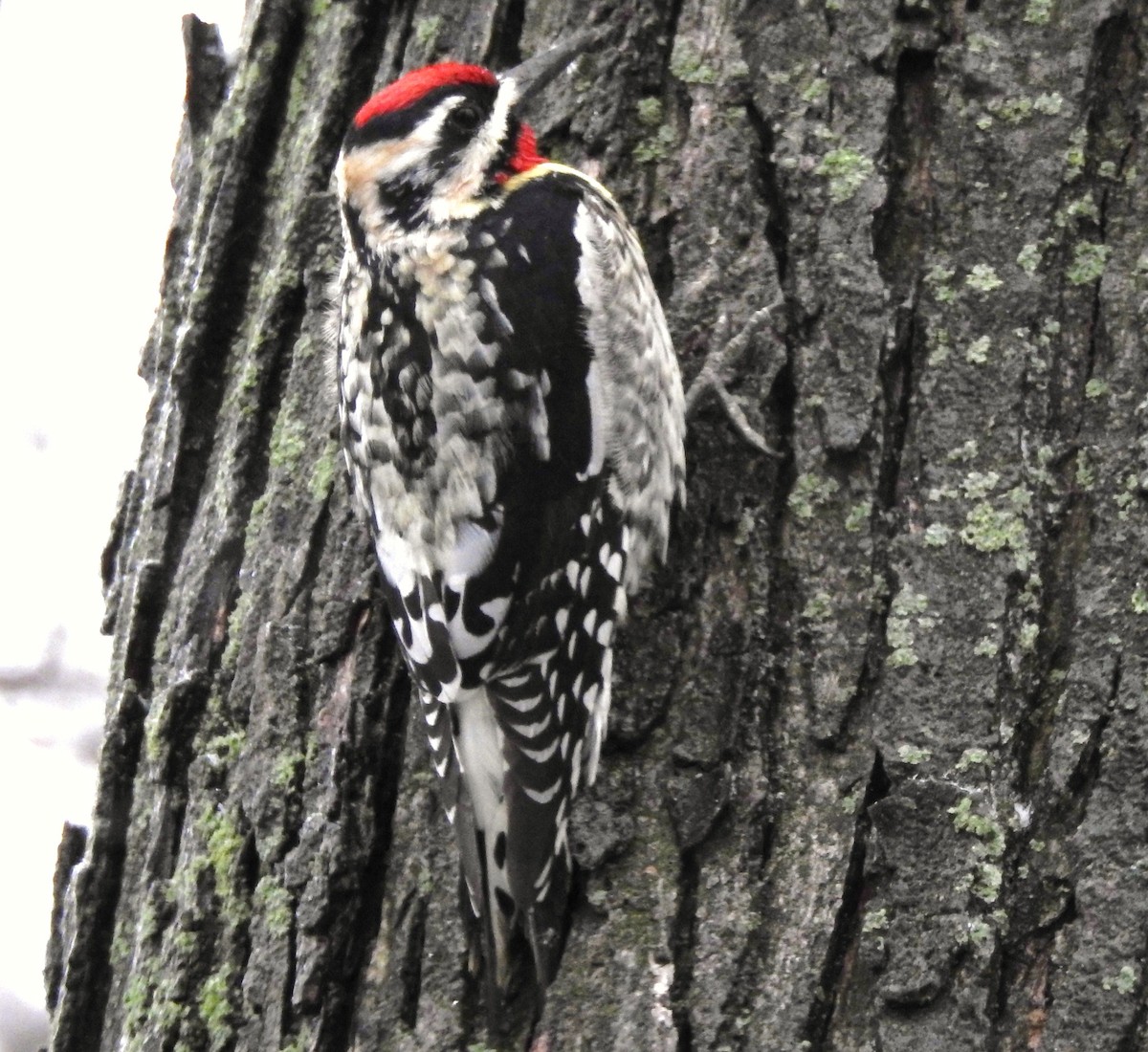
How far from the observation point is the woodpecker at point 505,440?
6.86 ft

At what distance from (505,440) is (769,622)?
1.85 feet

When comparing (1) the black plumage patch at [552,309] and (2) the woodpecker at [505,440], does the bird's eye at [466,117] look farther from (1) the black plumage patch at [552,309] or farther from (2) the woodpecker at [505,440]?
(1) the black plumage patch at [552,309]

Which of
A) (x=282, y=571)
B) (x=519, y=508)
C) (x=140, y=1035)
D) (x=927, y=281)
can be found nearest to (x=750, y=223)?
(x=927, y=281)

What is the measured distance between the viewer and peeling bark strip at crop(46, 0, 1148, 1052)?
179cm

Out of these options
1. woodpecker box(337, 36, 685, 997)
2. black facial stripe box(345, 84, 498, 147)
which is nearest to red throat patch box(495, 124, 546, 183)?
woodpecker box(337, 36, 685, 997)

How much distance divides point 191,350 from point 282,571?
49 cm

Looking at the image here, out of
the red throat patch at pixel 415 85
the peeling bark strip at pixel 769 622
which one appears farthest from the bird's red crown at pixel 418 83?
the peeling bark strip at pixel 769 622

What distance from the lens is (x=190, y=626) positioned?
2.27 m

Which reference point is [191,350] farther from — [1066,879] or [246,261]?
[1066,879]

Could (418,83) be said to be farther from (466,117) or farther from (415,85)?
(466,117)

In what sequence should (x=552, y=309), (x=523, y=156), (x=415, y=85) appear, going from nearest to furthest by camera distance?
(x=415, y=85), (x=552, y=309), (x=523, y=156)

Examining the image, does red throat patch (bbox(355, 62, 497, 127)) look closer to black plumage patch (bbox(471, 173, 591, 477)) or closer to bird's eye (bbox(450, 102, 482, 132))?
bird's eye (bbox(450, 102, 482, 132))

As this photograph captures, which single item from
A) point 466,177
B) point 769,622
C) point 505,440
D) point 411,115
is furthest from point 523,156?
point 769,622

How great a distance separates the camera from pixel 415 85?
2.22m
